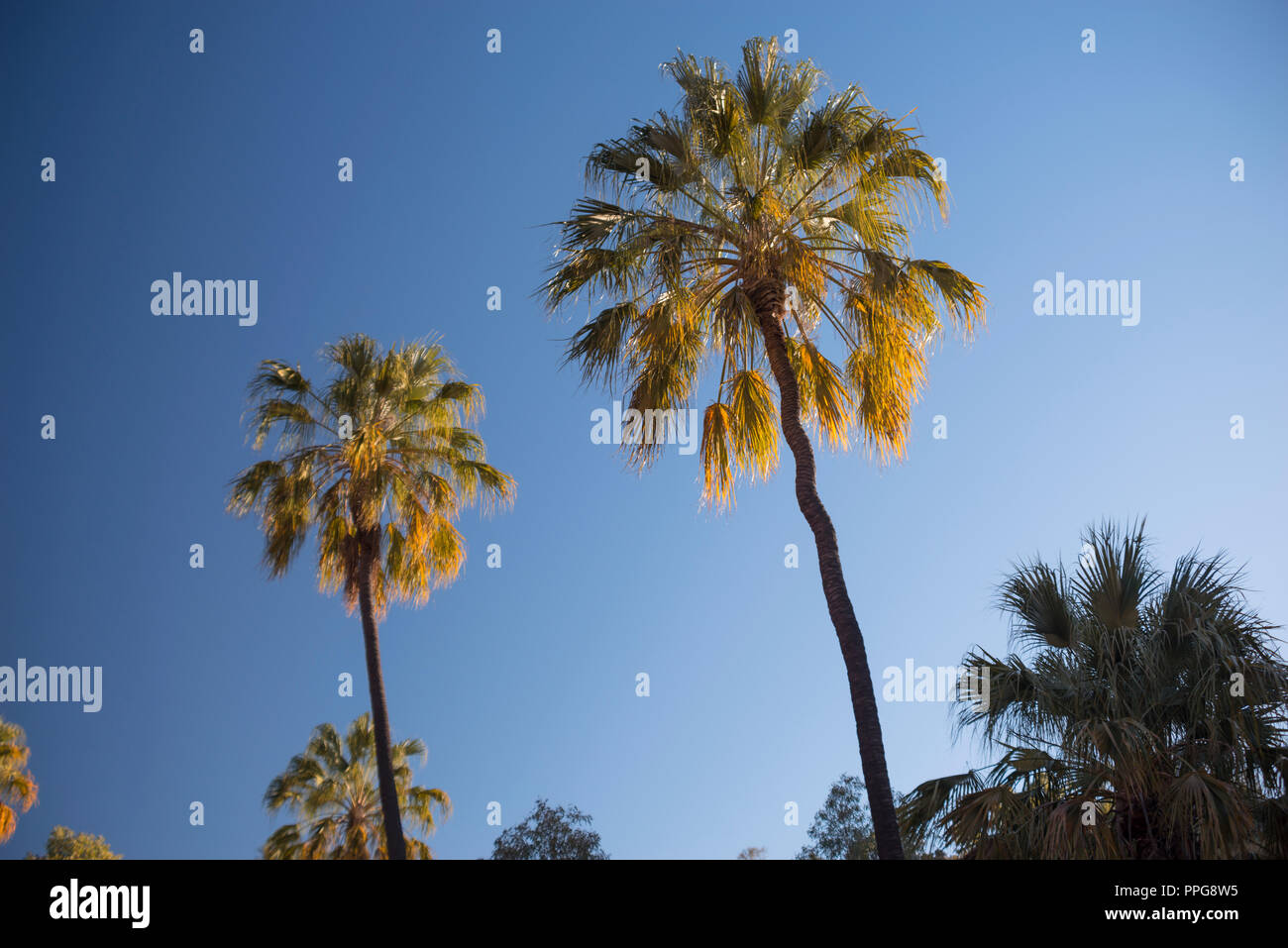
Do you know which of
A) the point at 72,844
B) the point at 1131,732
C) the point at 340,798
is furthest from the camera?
the point at 72,844

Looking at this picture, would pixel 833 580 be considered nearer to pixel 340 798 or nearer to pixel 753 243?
pixel 753 243

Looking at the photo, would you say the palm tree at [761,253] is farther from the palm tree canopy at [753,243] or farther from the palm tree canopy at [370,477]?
the palm tree canopy at [370,477]

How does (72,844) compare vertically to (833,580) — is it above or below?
below

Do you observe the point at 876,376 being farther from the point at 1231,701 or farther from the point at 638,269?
the point at 1231,701

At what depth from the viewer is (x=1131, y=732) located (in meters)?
9.70

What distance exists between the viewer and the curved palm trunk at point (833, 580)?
30.4 feet

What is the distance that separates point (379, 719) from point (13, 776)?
19386mm

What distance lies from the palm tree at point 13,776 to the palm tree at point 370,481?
1760 cm

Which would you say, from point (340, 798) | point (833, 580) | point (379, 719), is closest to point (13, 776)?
point (340, 798)

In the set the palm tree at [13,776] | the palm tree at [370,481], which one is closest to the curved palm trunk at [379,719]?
the palm tree at [370,481]

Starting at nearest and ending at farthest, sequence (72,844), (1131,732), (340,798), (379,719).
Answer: (1131,732)
(379,719)
(340,798)
(72,844)

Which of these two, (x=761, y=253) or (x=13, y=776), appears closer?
(x=761, y=253)
